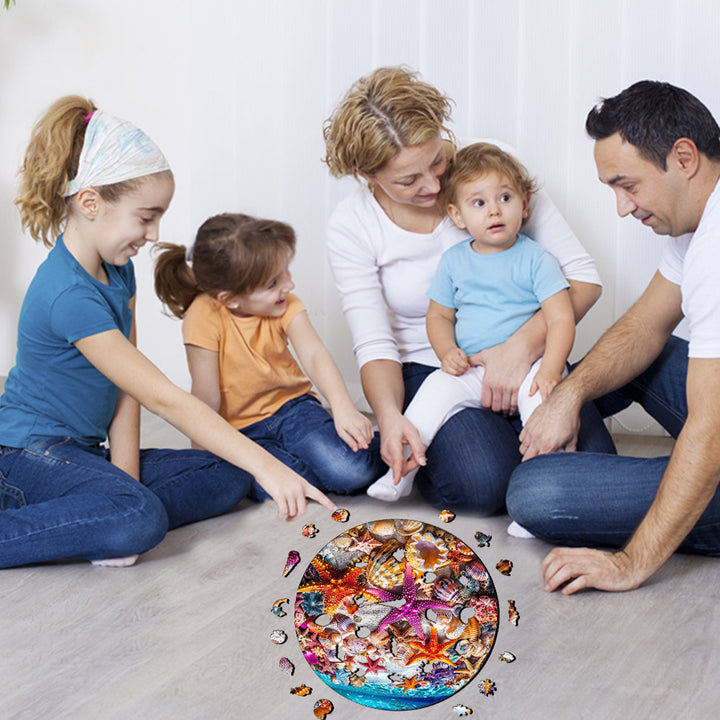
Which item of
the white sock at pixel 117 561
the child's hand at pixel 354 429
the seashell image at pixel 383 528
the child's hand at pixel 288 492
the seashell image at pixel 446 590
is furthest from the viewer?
the child's hand at pixel 354 429

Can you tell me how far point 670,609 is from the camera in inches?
50.9

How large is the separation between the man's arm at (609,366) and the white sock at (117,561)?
72cm

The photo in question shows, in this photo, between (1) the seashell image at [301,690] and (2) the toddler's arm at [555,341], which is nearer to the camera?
(1) the seashell image at [301,690]

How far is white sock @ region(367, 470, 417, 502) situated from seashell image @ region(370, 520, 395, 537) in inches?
13.9

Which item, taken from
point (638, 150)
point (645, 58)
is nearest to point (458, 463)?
point (638, 150)

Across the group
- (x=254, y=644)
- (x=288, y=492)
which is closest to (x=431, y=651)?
(x=254, y=644)

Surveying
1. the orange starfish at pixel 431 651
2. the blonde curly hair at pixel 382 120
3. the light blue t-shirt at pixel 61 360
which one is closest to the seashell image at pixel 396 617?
the orange starfish at pixel 431 651

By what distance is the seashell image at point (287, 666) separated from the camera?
1140mm

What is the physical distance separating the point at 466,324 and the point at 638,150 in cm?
57

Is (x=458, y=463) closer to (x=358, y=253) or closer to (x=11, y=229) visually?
(x=358, y=253)

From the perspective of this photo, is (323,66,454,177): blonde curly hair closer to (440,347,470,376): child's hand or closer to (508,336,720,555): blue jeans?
(440,347,470,376): child's hand

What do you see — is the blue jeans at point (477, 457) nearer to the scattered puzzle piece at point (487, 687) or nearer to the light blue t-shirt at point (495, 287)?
the light blue t-shirt at point (495, 287)

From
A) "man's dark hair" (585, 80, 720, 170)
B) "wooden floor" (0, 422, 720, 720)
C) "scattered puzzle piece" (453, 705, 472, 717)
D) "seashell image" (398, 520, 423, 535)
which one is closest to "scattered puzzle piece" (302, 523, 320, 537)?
"wooden floor" (0, 422, 720, 720)

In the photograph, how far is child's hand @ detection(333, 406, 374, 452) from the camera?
1.70 metres
